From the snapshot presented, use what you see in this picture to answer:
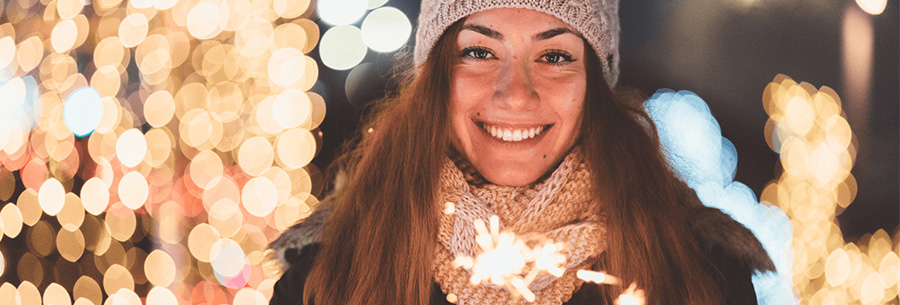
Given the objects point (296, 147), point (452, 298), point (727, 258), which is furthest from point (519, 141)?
point (296, 147)

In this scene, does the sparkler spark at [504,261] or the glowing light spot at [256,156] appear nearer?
the sparkler spark at [504,261]

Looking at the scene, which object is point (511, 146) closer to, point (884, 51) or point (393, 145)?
point (393, 145)

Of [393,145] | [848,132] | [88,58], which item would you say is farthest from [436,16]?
[88,58]

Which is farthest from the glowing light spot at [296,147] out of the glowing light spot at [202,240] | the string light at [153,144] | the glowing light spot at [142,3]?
the glowing light spot at [142,3]

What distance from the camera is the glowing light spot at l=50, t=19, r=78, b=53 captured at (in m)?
2.72

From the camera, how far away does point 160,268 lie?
3.31 metres

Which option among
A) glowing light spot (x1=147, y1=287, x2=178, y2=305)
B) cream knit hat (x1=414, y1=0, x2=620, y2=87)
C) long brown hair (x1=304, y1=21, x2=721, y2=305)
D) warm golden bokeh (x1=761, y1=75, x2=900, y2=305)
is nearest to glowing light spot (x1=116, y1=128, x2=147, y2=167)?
glowing light spot (x1=147, y1=287, x2=178, y2=305)

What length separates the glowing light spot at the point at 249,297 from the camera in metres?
3.37

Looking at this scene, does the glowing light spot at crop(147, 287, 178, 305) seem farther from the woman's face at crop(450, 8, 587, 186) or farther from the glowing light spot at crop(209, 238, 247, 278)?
the woman's face at crop(450, 8, 587, 186)

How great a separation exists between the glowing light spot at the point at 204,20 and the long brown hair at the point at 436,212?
1.83 meters

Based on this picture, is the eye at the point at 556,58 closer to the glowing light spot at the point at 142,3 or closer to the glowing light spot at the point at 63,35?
the glowing light spot at the point at 142,3

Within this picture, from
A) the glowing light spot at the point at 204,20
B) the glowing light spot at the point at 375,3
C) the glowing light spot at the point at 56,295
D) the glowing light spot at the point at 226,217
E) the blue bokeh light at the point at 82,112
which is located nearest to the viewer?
the glowing light spot at the point at 375,3

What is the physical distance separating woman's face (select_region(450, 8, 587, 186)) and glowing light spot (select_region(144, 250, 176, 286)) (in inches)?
104

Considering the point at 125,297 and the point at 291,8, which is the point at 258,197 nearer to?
the point at 125,297
